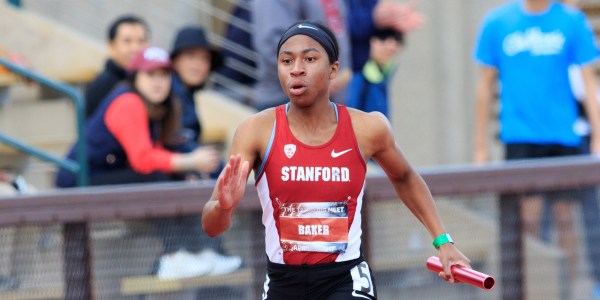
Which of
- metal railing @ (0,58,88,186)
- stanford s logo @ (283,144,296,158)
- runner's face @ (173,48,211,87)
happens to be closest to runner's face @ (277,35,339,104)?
stanford s logo @ (283,144,296,158)

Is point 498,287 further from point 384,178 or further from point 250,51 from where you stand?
point 250,51

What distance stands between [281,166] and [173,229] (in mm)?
2088

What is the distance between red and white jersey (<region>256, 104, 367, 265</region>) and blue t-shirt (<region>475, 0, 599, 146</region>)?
11.3 ft

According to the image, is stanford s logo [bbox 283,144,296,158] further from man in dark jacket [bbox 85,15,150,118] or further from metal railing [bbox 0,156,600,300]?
man in dark jacket [bbox 85,15,150,118]

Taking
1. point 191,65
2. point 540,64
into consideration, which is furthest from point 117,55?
point 540,64

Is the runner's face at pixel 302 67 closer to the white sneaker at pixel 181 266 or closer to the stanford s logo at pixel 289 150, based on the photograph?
the stanford s logo at pixel 289 150

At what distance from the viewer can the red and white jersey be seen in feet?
16.5

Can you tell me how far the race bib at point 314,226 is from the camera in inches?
200

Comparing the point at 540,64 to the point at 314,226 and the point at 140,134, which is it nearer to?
the point at 140,134

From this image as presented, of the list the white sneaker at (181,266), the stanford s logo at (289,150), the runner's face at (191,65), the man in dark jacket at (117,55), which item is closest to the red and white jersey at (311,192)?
the stanford s logo at (289,150)

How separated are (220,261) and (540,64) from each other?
2.82 metres

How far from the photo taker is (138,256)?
6883 mm

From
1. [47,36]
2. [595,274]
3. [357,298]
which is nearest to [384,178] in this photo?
[595,274]

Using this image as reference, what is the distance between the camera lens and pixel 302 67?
490 centimetres
